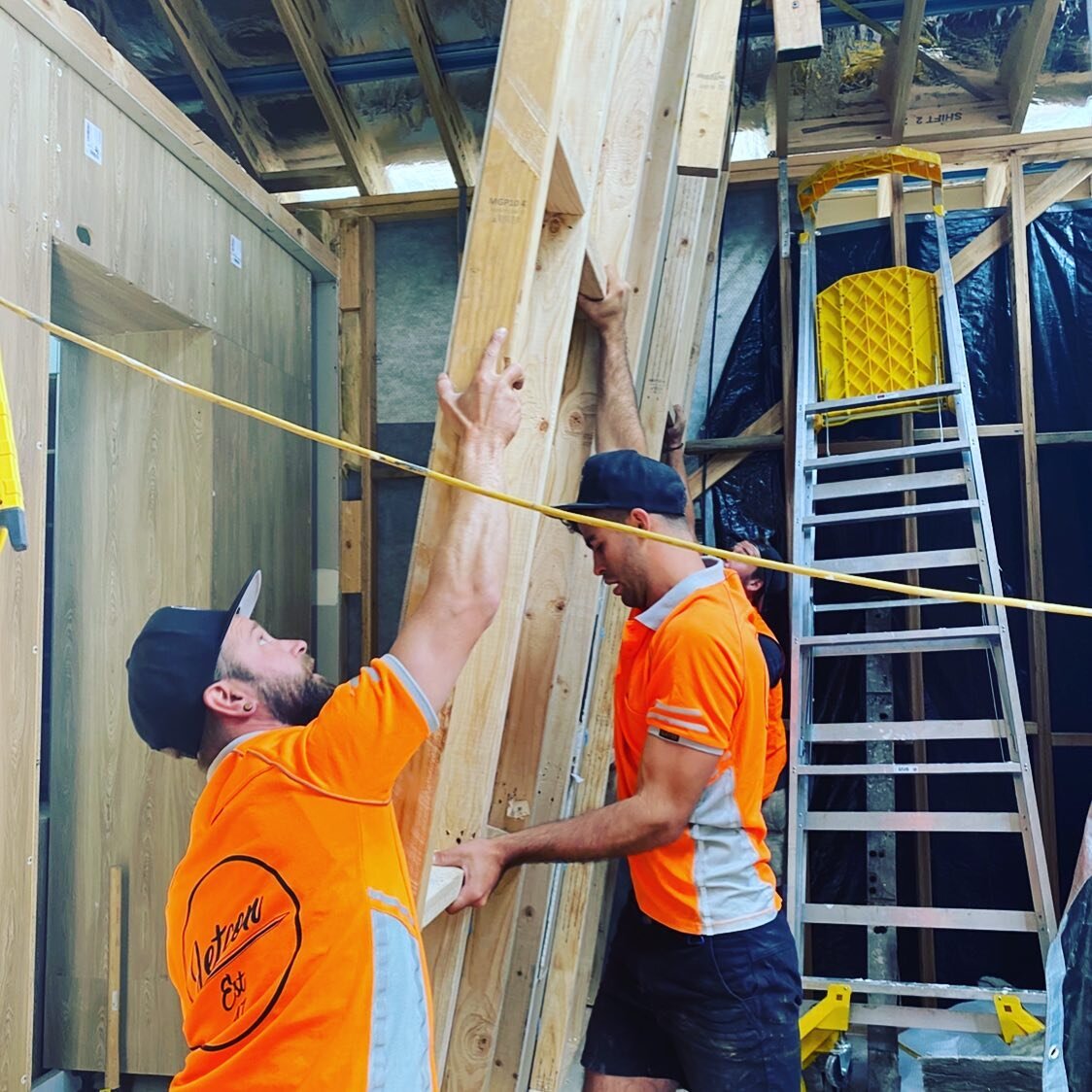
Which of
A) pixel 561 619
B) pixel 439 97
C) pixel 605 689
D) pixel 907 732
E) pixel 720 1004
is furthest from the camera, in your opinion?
pixel 439 97

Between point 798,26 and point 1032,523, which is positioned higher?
point 798,26

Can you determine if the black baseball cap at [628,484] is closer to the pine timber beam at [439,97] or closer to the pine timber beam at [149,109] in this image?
the pine timber beam at [149,109]

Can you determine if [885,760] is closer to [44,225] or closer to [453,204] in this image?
[453,204]

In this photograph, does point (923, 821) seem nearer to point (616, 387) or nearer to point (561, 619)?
point (561, 619)

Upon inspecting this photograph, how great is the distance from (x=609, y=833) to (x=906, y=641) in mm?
1956

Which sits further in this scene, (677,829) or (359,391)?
(359,391)

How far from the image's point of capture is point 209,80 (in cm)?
407

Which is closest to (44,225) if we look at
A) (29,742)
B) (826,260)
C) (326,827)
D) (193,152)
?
(193,152)

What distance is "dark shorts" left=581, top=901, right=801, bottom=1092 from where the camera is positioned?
1908 mm

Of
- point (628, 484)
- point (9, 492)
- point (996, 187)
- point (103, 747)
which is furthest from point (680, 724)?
point (996, 187)

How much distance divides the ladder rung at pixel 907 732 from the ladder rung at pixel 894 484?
0.83m

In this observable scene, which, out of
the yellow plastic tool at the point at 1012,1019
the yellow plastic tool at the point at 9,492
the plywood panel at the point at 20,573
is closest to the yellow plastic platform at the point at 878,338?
the yellow plastic tool at the point at 1012,1019

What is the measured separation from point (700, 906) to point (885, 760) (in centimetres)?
210

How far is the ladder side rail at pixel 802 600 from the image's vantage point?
3.31 m
